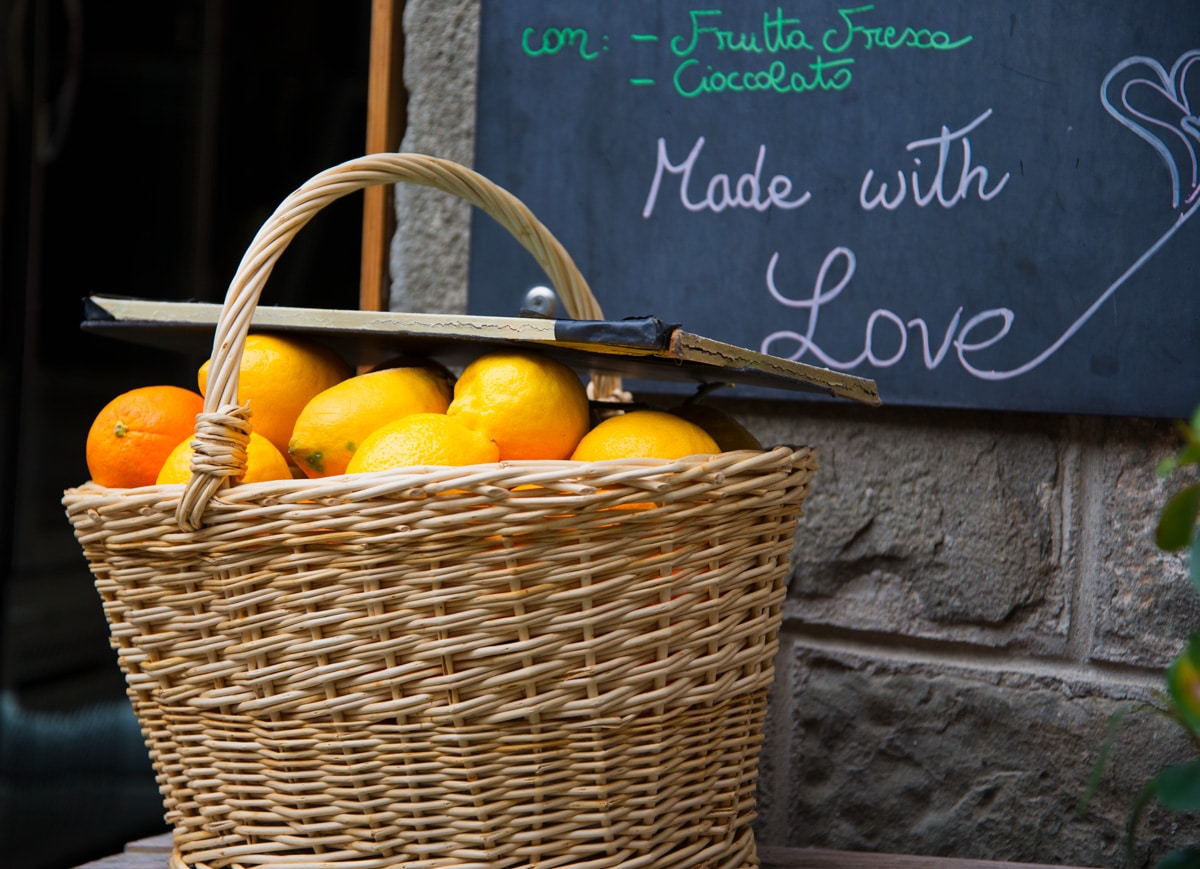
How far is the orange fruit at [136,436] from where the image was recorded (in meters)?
0.86

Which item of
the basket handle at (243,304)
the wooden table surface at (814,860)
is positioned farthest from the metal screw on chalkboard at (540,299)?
the wooden table surface at (814,860)

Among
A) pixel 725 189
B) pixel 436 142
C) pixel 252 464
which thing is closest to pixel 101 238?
pixel 436 142

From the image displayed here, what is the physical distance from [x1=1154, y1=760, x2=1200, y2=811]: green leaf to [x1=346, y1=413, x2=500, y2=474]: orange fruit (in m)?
0.48

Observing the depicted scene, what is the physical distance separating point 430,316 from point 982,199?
727mm

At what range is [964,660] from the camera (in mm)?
1229

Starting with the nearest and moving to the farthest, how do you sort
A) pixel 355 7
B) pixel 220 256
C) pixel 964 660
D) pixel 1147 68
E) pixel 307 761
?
pixel 307 761 → pixel 1147 68 → pixel 964 660 → pixel 355 7 → pixel 220 256

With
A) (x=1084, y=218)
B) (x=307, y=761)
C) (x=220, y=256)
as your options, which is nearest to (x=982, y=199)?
(x=1084, y=218)

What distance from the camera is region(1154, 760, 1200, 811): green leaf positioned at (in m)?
0.51

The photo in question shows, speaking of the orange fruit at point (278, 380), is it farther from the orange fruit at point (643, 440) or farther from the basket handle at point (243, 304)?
the orange fruit at point (643, 440)

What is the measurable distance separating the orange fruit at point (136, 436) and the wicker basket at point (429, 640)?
49mm

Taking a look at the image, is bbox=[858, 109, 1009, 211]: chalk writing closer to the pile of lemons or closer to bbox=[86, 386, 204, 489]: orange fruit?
the pile of lemons

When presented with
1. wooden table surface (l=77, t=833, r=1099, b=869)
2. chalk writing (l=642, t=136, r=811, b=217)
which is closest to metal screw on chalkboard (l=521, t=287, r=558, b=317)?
chalk writing (l=642, t=136, r=811, b=217)

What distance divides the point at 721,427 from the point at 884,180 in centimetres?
45

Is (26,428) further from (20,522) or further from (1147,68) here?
(1147,68)
